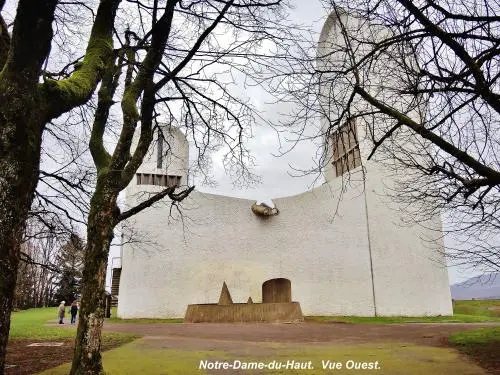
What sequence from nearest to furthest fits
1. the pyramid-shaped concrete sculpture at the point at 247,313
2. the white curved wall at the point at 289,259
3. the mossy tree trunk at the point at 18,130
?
the mossy tree trunk at the point at 18,130
the pyramid-shaped concrete sculpture at the point at 247,313
the white curved wall at the point at 289,259

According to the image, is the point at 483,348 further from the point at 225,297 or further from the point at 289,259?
the point at 289,259

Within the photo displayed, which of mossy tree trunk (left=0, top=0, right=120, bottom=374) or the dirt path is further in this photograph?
the dirt path

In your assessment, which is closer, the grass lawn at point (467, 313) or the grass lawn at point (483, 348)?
the grass lawn at point (483, 348)

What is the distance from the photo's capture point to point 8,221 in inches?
131

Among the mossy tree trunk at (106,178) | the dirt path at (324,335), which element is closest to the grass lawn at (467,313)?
the dirt path at (324,335)

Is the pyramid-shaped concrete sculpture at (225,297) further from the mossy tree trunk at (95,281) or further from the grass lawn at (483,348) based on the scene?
the mossy tree trunk at (95,281)

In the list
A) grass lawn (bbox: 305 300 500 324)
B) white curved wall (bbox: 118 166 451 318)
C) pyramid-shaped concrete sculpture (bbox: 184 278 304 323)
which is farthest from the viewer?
white curved wall (bbox: 118 166 451 318)

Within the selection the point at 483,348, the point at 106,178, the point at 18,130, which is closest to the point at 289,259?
the point at 483,348

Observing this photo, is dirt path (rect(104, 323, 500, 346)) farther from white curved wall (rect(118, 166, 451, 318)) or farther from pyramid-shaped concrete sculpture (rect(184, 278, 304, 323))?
white curved wall (rect(118, 166, 451, 318))

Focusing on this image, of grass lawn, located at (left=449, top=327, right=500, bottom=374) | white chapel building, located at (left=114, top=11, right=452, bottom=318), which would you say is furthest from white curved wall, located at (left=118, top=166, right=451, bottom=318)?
grass lawn, located at (left=449, top=327, right=500, bottom=374)

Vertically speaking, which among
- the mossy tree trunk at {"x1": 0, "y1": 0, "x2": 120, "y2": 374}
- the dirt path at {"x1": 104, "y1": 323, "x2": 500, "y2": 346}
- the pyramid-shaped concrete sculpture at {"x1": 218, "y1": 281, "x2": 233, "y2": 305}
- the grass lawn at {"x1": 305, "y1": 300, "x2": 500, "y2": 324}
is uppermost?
the mossy tree trunk at {"x1": 0, "y1": 0, "x2": 120, "y2": 374}

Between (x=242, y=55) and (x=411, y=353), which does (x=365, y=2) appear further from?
(x=411, y=353)

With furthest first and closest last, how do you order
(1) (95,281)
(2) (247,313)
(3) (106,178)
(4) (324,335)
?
(2) (247,313) → (4) (324,335) → (3) (106,178) → (1) (95,281)

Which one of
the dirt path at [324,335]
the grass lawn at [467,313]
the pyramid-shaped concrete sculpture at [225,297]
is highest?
the pyramid-shaped concrete sculpture at [225,297]
